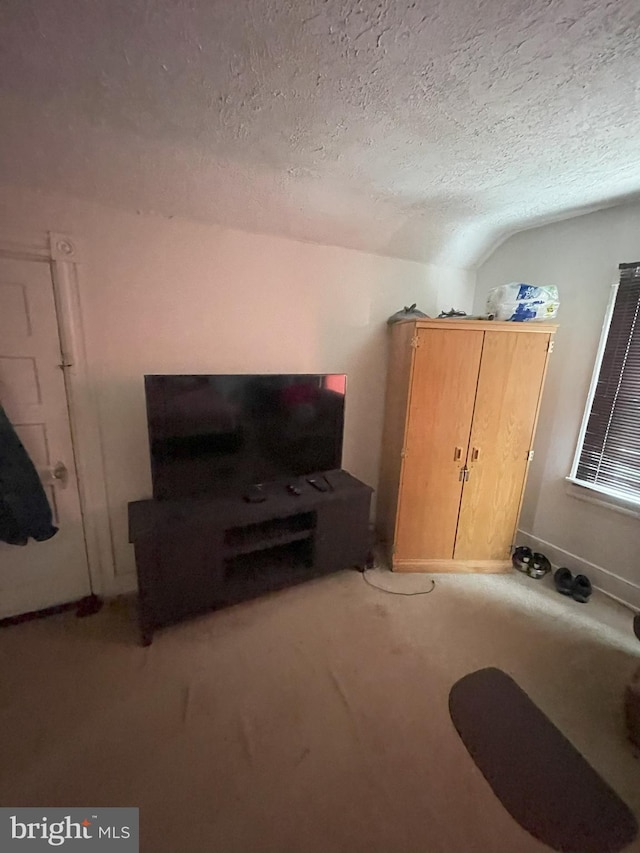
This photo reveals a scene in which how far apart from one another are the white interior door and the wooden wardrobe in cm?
195

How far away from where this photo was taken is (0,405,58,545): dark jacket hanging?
1607 millimetres

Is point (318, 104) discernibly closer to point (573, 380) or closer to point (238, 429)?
point (238, 429)

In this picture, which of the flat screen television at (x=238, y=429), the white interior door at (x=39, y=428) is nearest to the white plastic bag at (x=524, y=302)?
the flat screen television at (x=238, y=429)

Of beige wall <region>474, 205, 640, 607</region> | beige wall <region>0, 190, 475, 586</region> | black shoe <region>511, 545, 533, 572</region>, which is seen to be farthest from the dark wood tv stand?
beige wall <region>474, 205, 640, 607</region>

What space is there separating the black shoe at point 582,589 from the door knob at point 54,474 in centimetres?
313

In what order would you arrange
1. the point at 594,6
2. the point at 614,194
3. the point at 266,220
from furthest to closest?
the point at 266,220 < the point at 614,194 < the point at 594,6

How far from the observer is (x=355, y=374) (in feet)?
8.41

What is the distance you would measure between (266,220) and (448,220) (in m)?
1.14

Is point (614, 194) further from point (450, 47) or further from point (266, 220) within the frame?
point (266, 220)

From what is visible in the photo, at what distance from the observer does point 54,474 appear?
1.83 metres

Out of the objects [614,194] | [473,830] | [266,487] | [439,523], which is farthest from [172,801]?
[614,194]

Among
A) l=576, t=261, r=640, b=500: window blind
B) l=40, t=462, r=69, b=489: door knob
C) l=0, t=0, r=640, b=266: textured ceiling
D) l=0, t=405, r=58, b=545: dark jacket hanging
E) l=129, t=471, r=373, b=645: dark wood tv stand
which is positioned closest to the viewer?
l=0, t=0, r=640, b=266: textured ceiling

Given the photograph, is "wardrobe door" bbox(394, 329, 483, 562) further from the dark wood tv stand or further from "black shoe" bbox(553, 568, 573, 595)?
"black shoe" bbox(553, 568, 573, 595)

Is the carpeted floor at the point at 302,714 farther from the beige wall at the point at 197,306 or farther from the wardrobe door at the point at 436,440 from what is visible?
the beige wall at the point at 197,306
